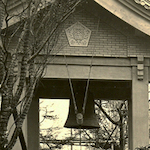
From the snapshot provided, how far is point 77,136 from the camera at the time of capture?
2378 centimetres

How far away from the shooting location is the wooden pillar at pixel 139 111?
33.7ft

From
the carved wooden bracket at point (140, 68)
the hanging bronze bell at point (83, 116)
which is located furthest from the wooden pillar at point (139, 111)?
the hanging bronze bell at point (83, 116)

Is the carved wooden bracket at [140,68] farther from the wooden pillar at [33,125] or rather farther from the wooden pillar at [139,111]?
the wooden pillar at [33,125]

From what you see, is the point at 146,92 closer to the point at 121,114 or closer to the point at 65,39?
the point at 65,39

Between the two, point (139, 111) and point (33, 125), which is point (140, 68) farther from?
point (33, 125)

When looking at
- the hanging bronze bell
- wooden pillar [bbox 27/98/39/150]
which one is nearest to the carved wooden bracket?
the hanging bronze bell

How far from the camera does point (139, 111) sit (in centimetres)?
1037

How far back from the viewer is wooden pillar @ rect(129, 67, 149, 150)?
1028 centimetres

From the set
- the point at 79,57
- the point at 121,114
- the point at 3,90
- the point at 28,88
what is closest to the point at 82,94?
the point at 79,57

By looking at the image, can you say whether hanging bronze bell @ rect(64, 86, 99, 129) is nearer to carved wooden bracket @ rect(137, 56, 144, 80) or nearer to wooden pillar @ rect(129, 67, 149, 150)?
wooden pillar @ rect(129, 67, 149, 150)

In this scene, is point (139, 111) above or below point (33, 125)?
below

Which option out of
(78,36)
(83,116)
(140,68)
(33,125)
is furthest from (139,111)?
(33,125)

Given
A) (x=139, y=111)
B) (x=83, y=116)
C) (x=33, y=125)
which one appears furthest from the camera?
(x=33, y=125)

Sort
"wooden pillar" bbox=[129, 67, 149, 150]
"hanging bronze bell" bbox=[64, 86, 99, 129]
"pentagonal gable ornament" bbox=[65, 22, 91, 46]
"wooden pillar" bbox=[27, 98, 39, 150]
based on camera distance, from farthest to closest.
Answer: "wooden pillar" bbox=[27, 98, 39, 150]
"hanging bronze bell" bbox=[64, 86, 99, 129]
"pentagonal gable ornament" bbox=[65, 22, 91, 46]
"wooden pillar" bbox=[129, 67, 149, 150]
